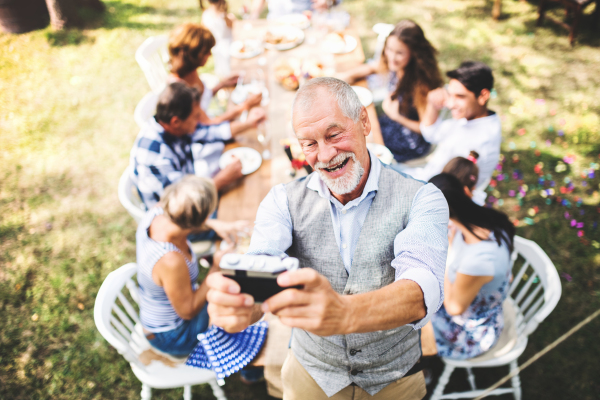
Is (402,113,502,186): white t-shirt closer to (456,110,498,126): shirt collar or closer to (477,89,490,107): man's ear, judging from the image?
(456,110,498,126): shirt collar

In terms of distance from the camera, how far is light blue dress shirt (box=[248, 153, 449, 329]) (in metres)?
1.14

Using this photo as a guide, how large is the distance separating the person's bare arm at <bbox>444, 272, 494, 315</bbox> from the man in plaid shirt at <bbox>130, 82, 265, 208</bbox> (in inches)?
64.1

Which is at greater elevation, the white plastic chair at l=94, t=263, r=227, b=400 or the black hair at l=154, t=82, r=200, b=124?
the black hair at l=154, t=82, r=200, b=124

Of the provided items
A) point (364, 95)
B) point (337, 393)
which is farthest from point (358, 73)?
point (337, 393)

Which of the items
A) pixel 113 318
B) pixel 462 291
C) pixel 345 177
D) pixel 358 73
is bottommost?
pixel 113 318

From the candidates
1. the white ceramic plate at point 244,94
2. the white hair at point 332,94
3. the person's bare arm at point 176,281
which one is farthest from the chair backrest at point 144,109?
the white hair at point 332,94

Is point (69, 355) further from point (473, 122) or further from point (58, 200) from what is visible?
point (473, 122)

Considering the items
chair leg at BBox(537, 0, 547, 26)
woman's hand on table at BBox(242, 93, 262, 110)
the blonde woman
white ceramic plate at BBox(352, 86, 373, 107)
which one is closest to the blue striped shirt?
the blonde woman

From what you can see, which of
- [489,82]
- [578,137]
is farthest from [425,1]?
[489,82]

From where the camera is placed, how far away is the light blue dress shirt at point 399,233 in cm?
114

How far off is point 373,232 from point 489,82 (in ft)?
6.51

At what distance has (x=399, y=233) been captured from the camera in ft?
4.53

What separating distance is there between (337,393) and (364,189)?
3.28 feet

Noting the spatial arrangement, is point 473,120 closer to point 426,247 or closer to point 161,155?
point 426,247
